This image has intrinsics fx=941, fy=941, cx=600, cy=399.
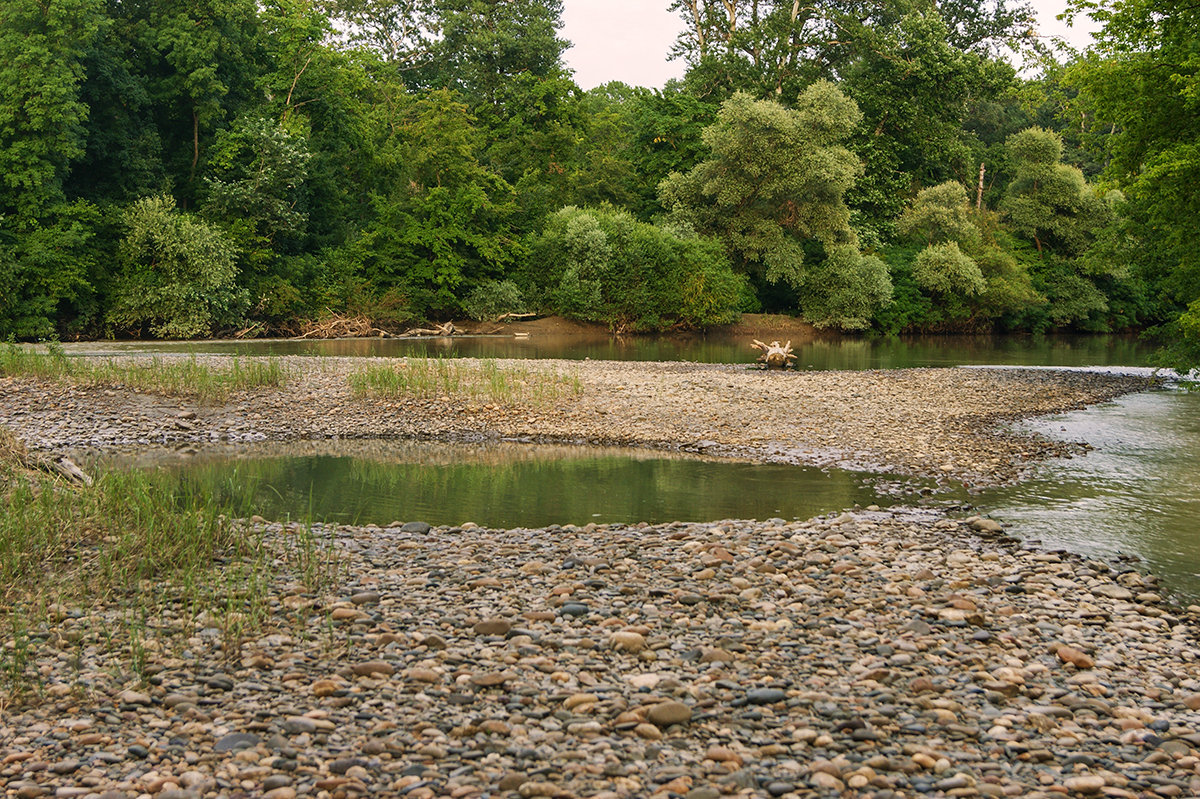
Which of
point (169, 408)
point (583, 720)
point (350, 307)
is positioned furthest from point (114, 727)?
point (350, 307)

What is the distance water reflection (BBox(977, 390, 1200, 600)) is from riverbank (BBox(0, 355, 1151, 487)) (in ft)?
2.63

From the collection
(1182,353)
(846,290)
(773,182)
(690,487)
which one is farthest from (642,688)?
(846,290)

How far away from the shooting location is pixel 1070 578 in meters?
8.75

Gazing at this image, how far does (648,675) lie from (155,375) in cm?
1777

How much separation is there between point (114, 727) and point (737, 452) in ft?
39.0

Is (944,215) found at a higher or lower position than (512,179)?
lower

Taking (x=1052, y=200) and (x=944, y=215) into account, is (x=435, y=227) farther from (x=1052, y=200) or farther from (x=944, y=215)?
(x=1052, y=200)

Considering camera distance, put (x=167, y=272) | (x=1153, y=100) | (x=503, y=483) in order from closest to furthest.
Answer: (x=503, y=483), (x=1153, y=100), (x=167, y=272)

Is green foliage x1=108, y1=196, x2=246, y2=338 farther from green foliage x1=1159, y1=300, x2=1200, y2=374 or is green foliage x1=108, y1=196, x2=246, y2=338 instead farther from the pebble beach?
green foliage x1=1159, y1=300, x2=1200, y2=374

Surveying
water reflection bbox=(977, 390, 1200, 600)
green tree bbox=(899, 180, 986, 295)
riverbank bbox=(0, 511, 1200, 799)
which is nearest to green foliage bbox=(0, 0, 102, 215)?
riverbank bbox=(0, 511, 1200, 799)

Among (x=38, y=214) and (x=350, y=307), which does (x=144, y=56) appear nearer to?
(x=38, y=214)

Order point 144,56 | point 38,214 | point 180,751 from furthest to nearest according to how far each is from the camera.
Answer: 1. point 144,56
2. point 38,214
3. point 180,751

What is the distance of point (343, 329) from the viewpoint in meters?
46.6

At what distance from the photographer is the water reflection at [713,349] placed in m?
34.2
